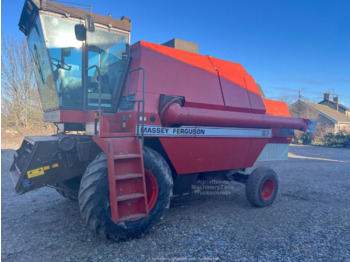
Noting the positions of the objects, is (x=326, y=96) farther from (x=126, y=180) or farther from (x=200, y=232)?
(x=126, y=180)

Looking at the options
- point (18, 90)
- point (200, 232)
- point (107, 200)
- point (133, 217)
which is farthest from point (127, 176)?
point (18, 90)

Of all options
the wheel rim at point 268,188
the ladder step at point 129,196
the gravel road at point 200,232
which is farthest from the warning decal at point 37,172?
the wheel rim at point 268,188

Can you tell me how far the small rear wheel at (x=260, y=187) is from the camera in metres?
4.89

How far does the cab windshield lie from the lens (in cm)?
387

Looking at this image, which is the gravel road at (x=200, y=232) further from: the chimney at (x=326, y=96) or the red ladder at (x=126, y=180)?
the chimney at (x=326, y=96)

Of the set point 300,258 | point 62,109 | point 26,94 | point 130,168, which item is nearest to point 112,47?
point 62,109

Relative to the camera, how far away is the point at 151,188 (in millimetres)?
3742

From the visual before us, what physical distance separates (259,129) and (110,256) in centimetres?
343

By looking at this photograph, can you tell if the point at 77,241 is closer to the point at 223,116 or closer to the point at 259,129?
the point at 223,116

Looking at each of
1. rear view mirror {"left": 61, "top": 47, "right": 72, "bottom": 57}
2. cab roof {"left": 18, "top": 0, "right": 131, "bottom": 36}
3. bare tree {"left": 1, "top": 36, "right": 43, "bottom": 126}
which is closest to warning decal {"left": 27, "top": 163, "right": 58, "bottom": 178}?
rear view mirror {"left": 61, "top": 47, "right": 72, "bottom": 57}

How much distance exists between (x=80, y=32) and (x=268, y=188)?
436 centimetres

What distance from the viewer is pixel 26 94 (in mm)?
14422

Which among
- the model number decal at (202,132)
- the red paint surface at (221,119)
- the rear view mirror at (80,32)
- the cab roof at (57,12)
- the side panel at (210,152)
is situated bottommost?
the side panel at (210,152)

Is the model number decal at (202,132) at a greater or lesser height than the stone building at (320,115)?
lesser
